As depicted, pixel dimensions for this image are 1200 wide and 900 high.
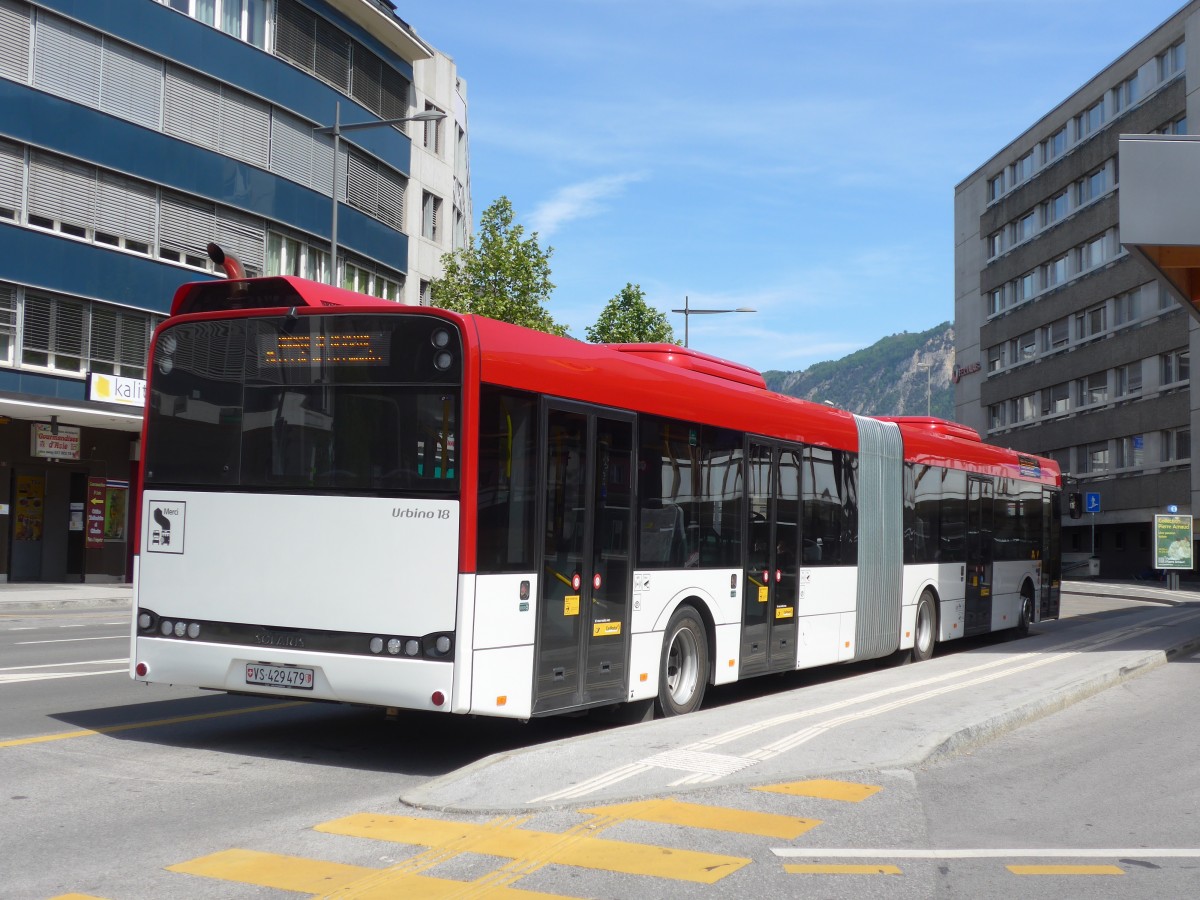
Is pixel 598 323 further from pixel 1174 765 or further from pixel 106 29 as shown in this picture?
pixel 1174 765

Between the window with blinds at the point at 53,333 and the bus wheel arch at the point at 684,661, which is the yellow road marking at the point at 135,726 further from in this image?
the window with blinds at the point at 53,333

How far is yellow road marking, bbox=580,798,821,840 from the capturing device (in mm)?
6789

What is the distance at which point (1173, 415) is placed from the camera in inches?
2299

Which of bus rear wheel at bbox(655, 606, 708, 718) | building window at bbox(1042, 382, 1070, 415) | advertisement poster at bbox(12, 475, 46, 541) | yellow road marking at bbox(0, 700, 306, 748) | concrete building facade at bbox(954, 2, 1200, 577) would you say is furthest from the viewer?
building window at bbox(1042, 382, 1070, 415)

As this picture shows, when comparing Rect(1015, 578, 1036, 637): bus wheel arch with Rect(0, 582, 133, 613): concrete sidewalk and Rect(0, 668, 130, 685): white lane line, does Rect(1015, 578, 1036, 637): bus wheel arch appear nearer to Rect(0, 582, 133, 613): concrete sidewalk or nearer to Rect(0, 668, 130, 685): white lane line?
Rect(0, 668, 130, 685): white lane line

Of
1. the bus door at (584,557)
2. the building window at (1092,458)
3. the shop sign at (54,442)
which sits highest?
the building window at (1092,458)

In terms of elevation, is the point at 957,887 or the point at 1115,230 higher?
the point at 1115,230

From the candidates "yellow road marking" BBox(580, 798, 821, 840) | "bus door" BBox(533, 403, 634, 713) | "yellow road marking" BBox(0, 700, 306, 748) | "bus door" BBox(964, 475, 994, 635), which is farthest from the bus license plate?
"bus door" BBox(964, 475, 994, 635)

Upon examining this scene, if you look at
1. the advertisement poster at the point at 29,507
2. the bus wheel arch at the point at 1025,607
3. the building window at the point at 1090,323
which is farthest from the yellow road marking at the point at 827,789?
the building window at the point at 1090,323

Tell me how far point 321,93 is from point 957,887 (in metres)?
36.6

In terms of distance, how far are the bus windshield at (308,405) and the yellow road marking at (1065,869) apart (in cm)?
400

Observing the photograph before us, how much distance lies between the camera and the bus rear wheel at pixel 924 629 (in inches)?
709

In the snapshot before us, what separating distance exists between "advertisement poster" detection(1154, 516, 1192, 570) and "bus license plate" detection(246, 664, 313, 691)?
140ft

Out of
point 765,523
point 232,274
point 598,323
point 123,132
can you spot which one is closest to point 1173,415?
point 598,323
